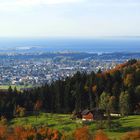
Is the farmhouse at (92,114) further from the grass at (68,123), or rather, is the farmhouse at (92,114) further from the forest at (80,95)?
the forest at (80,95)

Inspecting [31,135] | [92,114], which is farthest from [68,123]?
[31,135]

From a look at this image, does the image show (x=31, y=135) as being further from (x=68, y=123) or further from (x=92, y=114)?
(x=92, y=114)

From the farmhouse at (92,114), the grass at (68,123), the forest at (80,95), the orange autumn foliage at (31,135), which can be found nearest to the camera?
the orange autumn foliage at (31,135)

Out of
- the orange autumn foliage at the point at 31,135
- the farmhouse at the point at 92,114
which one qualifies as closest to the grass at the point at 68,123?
the farmhouse at the point at 92,114

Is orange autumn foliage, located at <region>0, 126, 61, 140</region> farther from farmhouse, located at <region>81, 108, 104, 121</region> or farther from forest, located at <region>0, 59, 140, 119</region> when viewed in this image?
forest, located at <region>0, 59, 140, 119</region>

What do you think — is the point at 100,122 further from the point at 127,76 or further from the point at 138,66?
the point at 138,66
